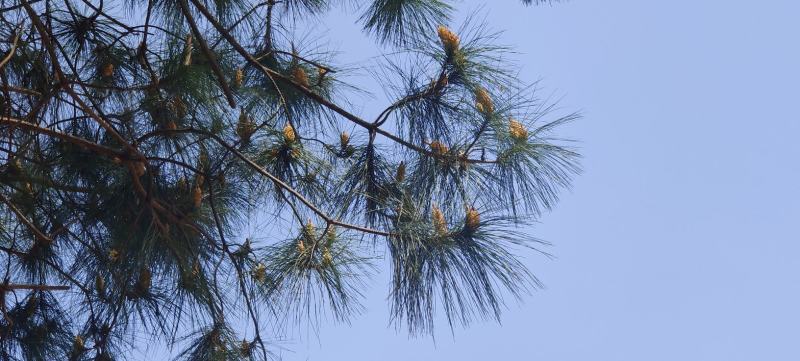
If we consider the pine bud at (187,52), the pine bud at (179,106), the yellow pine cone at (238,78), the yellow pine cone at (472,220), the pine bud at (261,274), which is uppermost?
the yellow pine cone at (238,78)

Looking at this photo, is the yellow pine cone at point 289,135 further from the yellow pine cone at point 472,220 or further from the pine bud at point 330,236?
the yellow pine cone at point 472,220

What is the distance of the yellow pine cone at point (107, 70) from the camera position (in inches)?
105

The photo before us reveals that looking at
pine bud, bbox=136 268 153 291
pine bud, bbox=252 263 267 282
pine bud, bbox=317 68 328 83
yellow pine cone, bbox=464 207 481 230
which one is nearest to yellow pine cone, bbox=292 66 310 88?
pine bud, bbox=317 68 328 83

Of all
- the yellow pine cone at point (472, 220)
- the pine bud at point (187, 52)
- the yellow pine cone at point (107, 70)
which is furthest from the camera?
the yellow pine cone at point (107, 70)

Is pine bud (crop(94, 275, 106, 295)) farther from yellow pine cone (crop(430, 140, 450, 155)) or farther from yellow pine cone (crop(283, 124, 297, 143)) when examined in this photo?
yellow pine cone (crop(430, 140, 450, 155))

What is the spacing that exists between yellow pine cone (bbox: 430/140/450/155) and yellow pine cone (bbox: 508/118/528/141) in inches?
5.4

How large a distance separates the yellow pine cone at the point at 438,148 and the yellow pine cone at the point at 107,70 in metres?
0.83

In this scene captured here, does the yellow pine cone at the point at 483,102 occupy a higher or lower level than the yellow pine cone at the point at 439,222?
higher

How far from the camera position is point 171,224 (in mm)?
2391

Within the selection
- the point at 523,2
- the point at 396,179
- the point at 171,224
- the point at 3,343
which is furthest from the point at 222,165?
the point at 523,2

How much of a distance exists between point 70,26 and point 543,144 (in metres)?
1.22

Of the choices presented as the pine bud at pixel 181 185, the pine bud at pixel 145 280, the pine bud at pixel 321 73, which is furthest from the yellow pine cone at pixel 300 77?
the pine bud at pixel 145 280

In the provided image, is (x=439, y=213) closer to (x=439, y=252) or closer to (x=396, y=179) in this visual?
(x=439, y=252)

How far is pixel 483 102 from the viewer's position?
2271mm
